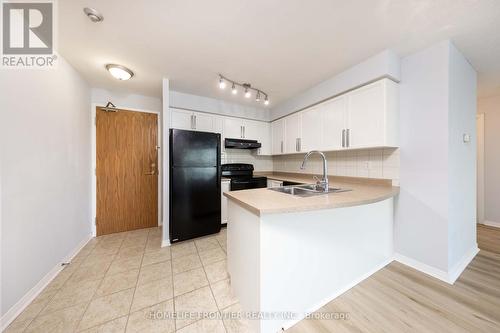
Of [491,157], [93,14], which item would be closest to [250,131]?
[93,14]

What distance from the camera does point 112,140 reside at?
300 centimetres

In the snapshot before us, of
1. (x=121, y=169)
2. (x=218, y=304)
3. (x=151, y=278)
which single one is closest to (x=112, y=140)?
(x=121, y=169)

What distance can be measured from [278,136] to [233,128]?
982 millimetres

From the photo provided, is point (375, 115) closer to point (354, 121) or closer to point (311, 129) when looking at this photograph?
point (354, 121)

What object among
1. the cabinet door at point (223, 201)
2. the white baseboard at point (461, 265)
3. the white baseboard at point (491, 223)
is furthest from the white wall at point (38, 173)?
the white baseboard at point (491, 223)

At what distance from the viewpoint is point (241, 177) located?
3.42m

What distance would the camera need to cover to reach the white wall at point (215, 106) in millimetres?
3049

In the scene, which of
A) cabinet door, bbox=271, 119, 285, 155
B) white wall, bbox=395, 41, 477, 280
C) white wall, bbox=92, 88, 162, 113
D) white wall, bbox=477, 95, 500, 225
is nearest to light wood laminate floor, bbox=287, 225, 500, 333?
white wall, bbox=395, 41, 477, 280

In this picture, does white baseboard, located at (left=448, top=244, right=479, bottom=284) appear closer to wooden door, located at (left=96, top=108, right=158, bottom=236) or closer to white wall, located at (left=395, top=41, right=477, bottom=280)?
white wall, located at (left=395, top=41, right=477, bottom=280)

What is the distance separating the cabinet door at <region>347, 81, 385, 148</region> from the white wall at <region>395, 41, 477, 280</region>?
31cm

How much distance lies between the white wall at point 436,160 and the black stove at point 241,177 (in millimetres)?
2132

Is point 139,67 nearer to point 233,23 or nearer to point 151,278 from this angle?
point 233,23

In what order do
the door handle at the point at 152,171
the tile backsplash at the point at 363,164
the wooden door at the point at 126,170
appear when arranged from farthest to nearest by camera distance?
the door handle at the point at 152,171
the wooden door at the point at 126,170
the tile backsplash at the point at 363,164

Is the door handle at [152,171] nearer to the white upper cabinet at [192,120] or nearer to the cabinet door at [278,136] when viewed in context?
the white upper cabinet at [192,120]
